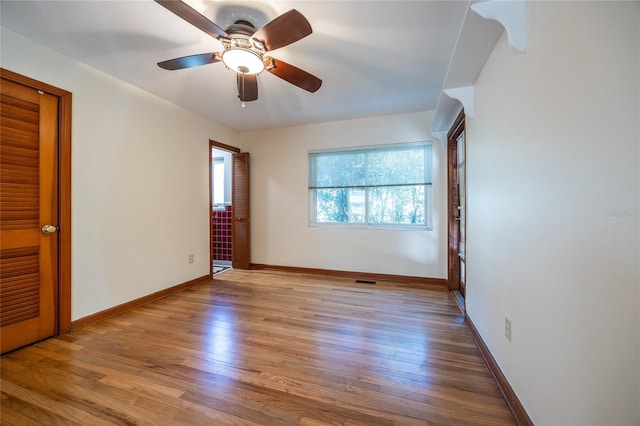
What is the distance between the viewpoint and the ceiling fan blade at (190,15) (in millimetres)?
1249

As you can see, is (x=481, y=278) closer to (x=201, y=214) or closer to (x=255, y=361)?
(x=255, y=361)

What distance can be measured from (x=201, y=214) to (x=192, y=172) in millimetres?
615

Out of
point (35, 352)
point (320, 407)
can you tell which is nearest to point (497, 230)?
point (320, 407)

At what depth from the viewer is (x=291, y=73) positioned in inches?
77.6

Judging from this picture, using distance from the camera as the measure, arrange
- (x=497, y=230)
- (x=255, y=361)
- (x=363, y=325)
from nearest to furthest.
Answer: (x=497, y=230) < (x=255, y=361) < (x=363, y=325)

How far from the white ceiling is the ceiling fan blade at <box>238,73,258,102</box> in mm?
283

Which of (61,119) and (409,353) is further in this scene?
(61,119)

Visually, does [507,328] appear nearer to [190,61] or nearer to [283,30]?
[283,30]

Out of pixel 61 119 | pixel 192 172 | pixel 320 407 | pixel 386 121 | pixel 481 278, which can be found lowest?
pixel 320 407

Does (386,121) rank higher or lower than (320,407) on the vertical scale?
higher

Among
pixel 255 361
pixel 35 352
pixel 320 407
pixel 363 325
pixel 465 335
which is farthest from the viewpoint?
pixel 363 325

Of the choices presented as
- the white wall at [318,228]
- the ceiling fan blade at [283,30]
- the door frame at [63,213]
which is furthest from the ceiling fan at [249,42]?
the white wall at [318,228]

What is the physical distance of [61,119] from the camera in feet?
6.99

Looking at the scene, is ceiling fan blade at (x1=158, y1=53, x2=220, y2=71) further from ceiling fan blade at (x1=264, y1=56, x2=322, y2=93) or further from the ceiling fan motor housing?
ceiling fan blade at (x1=264, y1=56, x2=322, y2=93)
